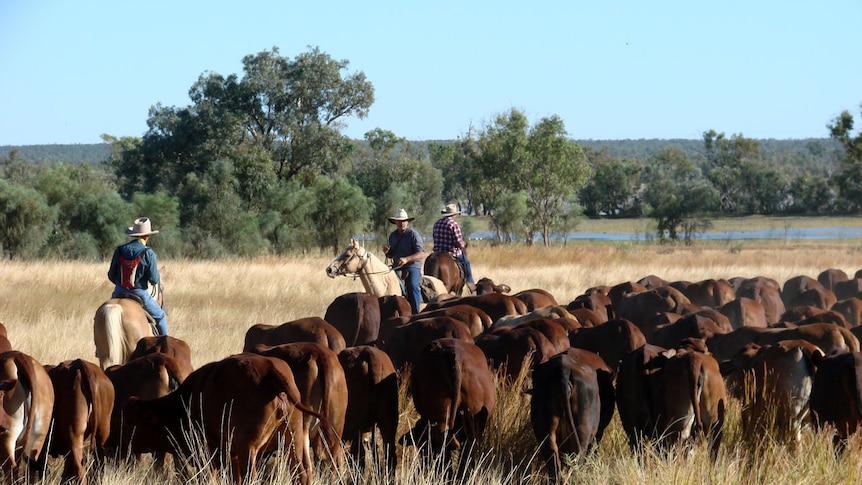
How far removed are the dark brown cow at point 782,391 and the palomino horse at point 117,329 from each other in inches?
234

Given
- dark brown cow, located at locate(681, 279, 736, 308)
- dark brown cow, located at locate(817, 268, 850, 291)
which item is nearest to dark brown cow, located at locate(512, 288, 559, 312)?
dark brown cow, located at locate(681, 279, 736, 308)

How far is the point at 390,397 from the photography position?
7406 mm

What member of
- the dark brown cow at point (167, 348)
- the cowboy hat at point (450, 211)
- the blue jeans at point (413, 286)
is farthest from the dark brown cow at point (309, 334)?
the cowboy hat at point (450, 211)

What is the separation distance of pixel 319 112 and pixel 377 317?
2921 cm

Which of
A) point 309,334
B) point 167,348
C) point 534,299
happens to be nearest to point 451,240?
point 534,299

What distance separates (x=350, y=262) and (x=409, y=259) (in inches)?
31.4

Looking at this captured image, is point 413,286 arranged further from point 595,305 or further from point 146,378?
point 146,378

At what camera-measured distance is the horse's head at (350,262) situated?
1455 centimetres

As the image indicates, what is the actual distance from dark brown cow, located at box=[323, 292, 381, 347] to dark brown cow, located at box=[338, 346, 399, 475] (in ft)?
14.3

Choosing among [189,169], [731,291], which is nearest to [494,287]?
[731,291]

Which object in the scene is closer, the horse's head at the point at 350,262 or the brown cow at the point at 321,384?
the brown cow at the point at 321,384

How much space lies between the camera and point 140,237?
11.6 m

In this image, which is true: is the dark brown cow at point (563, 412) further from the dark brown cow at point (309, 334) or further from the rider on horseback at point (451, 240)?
the rider on horseback at point (451, 240)

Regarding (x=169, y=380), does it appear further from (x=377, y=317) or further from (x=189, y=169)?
(x=189, y=169)
